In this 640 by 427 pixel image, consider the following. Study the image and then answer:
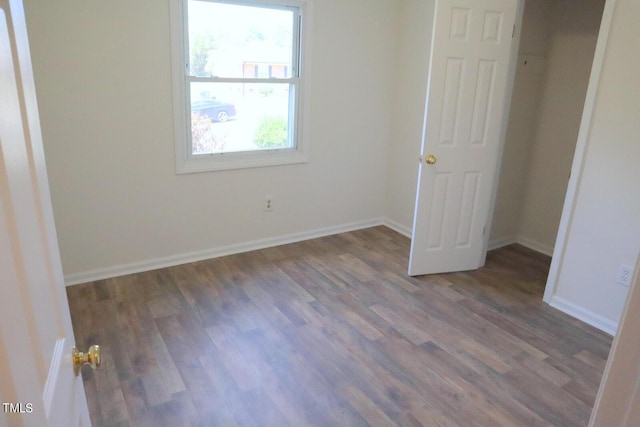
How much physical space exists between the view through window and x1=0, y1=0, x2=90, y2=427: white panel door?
2562 mm

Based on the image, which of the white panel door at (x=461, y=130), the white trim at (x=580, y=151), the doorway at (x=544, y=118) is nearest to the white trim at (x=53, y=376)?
the white panel door at (x=461, y=130)

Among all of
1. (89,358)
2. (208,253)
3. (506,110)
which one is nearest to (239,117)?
(208,253)

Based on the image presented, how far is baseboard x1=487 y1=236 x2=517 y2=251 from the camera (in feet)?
13.4

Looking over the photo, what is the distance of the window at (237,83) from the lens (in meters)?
3.23

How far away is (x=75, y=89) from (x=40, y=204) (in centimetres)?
238

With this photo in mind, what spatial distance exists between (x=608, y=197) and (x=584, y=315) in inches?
31.6

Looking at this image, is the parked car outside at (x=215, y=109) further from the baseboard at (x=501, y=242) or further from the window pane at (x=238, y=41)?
the baseboard at (x=501, y=242)

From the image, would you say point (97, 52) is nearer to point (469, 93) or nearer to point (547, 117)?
point (469, 93)

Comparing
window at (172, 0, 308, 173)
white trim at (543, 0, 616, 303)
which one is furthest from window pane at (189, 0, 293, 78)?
white trim at (543, 0, 616, 303)

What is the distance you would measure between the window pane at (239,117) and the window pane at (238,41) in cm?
11

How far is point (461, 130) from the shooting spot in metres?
3.24

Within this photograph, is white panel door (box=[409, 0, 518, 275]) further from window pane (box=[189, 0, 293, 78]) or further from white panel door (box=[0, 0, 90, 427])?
white panel door (box=[0, 0, 90, 427])

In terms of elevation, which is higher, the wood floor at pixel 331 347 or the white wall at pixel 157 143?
the white wall at pixel 157 143

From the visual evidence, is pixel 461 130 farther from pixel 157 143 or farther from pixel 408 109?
pixel 157 143
